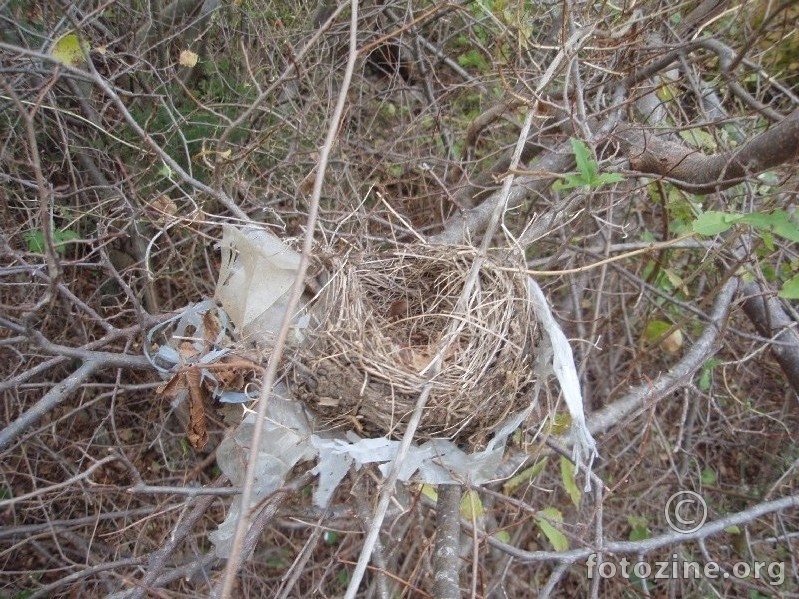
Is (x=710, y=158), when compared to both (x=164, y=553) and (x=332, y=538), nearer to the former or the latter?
(x=164, y=553)

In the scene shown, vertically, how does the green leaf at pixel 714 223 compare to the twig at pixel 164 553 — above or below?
above

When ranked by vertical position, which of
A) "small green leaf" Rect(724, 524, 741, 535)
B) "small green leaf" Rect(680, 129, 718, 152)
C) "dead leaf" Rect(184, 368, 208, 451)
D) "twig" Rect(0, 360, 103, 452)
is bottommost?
"small green leaf" Rect(724, 524, 741, 535)

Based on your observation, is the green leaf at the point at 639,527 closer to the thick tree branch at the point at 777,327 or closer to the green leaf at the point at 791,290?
the thick tree branch at the point at 777,327

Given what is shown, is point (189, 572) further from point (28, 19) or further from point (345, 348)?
point (28, 19)

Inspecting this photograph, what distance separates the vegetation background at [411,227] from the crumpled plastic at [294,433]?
0.09 meters

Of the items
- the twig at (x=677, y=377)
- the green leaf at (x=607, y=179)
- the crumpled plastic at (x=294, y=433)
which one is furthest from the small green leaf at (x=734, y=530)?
the green leaf at (x=607, y=179)

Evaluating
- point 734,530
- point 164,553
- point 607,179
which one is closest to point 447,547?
point 164,553

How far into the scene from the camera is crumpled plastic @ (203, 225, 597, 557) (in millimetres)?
1340

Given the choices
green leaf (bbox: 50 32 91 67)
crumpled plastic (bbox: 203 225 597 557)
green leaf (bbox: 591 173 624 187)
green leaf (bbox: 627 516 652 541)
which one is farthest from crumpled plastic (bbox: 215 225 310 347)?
green leaf (bbox: 627 516 652 541)

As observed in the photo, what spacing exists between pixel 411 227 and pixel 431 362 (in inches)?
16.7

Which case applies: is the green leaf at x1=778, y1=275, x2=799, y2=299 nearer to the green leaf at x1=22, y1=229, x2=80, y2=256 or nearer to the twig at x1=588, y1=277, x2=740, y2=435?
the twig at x1=588, y1=277, x2=740, y2=435

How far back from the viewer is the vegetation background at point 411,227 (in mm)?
1604

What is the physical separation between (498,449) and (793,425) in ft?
7.39

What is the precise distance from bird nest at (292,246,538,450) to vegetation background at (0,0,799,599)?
0.43 ft
